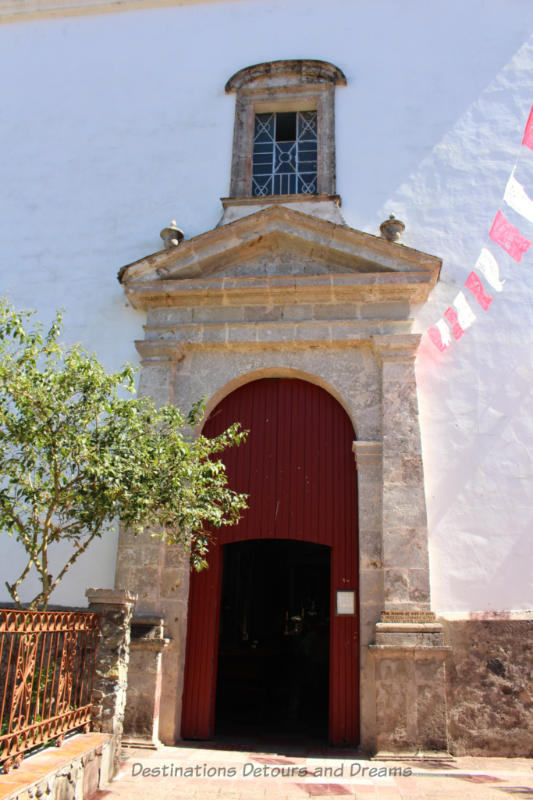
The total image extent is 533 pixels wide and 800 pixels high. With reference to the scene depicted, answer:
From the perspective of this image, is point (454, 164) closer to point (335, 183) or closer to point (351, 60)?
point (335, 183)

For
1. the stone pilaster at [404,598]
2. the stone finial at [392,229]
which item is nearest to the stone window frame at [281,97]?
the stone finial at [392,229]

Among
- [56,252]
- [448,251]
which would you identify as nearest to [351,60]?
[448,251]

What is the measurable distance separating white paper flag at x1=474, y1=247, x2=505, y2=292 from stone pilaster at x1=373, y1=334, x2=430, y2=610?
104cm

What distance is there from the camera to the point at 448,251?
6.96 metres

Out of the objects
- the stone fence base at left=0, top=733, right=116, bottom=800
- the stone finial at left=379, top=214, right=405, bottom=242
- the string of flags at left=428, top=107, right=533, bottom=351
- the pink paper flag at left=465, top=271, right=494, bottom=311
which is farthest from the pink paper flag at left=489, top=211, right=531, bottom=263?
the stone fence base at left=0, top=733, right=116, bottom=800

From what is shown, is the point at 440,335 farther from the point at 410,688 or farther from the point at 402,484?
the point at 410,688

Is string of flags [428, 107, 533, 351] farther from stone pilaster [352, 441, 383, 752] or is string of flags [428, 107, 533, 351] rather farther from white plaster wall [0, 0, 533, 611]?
stone pilaster [352, 441, 383, 752]

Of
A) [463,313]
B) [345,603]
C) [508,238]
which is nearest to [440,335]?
[463,313]

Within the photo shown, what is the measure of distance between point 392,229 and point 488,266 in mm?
1003

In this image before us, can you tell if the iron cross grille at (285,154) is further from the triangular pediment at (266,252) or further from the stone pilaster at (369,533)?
the stone pilaster at (369,533)

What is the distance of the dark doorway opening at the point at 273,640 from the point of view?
25.7 feet

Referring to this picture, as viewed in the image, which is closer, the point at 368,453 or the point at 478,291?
the point at 368,453

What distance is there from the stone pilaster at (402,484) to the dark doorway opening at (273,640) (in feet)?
6.18

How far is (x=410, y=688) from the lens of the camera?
17.9ft
